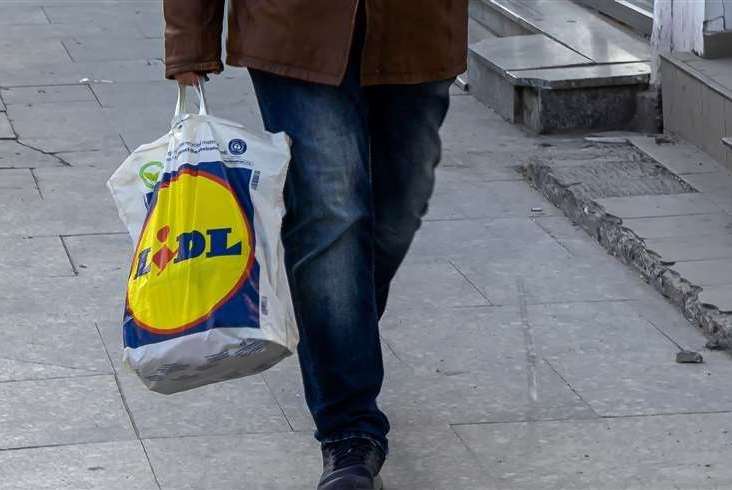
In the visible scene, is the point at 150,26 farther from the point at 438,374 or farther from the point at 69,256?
the point at 438,374

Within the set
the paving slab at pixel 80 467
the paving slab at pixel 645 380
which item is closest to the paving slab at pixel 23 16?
the paving slab at pixel 645 380

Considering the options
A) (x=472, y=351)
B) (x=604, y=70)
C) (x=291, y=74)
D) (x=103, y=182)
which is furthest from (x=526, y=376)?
(x=604, y=70)

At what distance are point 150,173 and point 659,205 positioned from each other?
263cm

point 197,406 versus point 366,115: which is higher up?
point 366,115

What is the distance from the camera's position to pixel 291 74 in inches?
137

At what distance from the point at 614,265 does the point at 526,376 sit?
1.10 metres

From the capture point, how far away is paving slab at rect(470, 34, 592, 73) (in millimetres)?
7188

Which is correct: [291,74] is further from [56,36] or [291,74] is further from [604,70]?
[56,36]

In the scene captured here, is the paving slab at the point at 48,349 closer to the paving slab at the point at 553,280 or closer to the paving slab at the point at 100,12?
the paving slab at the point at 553,280

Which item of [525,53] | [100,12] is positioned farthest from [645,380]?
[100,12]

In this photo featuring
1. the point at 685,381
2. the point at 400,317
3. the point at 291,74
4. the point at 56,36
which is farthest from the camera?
the point at 56,36

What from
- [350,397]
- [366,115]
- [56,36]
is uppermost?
[366,115]

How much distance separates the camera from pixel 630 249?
527 cm

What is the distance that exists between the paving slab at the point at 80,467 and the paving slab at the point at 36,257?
4.68ft
